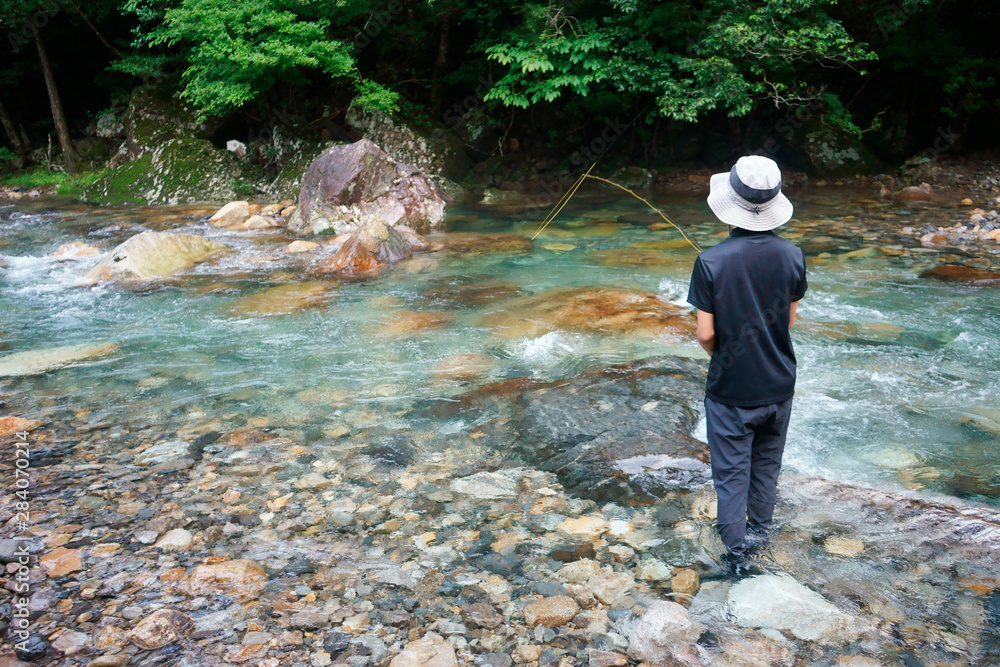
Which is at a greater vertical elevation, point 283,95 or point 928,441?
point 283,95

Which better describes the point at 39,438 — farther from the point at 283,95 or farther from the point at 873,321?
the point at 283,95

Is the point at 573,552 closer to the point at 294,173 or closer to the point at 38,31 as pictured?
the point at 294,173

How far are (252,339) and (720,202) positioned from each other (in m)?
4.77

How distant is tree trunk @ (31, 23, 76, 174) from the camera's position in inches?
633

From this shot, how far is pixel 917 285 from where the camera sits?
7430 millimetres

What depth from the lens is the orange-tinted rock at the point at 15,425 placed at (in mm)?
4105

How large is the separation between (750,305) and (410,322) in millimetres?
4411

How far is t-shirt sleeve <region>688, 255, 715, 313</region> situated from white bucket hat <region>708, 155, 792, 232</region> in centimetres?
20

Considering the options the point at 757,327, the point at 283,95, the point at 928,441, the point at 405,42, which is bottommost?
the point at 928,441

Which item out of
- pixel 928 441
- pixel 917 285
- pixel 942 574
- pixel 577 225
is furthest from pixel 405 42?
pixel 942 574

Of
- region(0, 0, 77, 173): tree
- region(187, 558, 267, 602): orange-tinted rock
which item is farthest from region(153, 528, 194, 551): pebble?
region(0, 0, 77, 173): tree

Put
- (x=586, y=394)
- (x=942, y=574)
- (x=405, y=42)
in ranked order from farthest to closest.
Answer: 1. (x=405, y=42)
2. (x=586, y=394)
3. (x=942, y=574)

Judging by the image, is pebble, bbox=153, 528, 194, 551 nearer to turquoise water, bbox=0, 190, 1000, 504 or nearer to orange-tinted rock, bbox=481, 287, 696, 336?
turquoise water, bbox=0, 190, 1000, 504

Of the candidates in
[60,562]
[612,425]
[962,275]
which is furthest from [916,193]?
[60,562]
